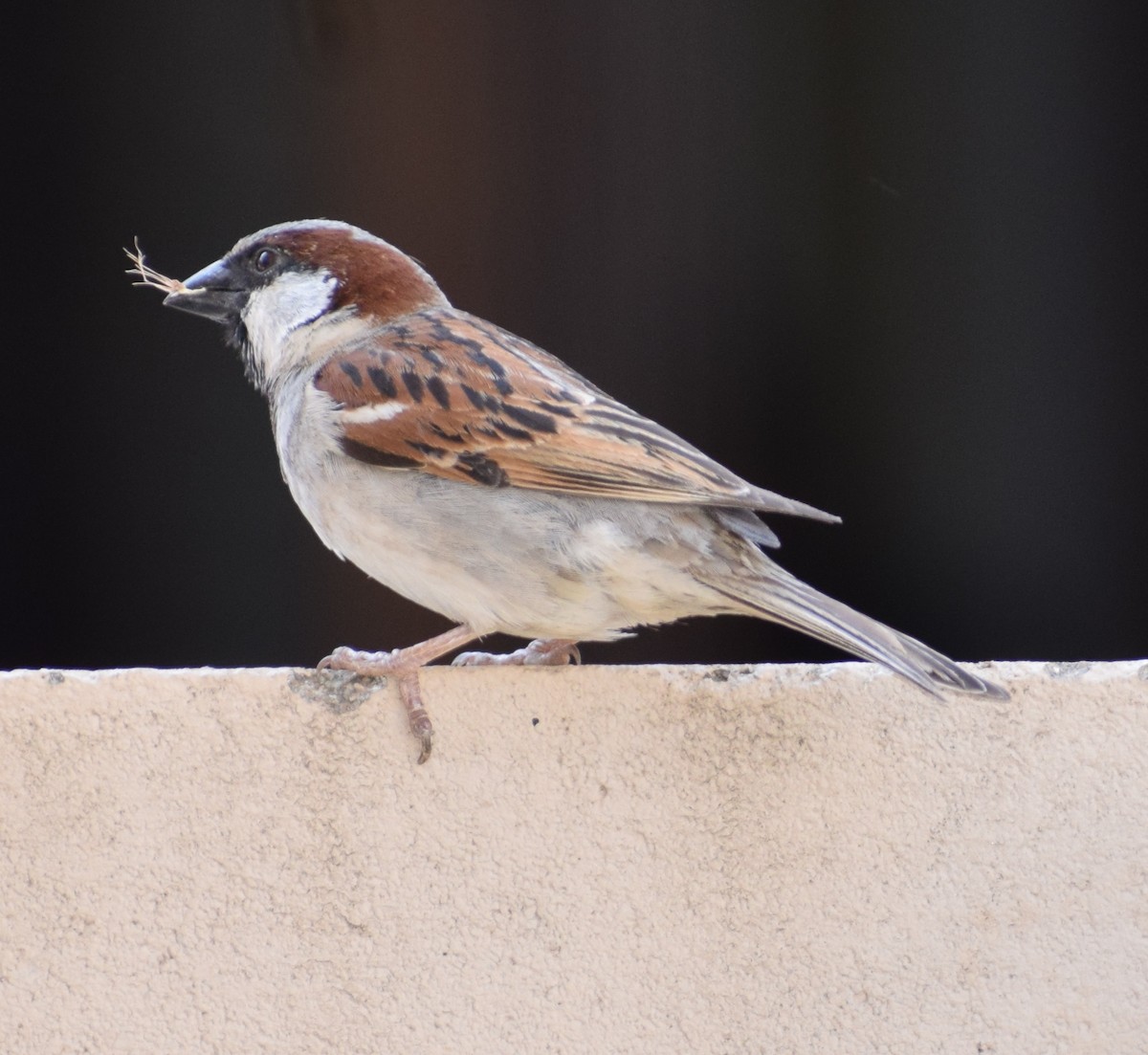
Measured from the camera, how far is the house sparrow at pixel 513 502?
157 cm

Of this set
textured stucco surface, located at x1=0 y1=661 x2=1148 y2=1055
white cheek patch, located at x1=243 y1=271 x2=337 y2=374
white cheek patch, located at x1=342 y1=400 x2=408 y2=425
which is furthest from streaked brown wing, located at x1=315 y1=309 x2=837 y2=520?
textured stucco surface, located at x1=0 y1=661 x2=1148 y2=1055

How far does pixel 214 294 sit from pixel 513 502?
64cm

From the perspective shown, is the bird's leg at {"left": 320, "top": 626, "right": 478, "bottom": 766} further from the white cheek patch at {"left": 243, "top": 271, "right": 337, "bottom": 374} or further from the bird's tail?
the white cheek patch at {"left": 243, "top": 271, "right": 337, "bottom": 374}

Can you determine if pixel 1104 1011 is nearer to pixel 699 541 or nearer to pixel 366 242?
pixel 699 541

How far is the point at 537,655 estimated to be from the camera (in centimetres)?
182

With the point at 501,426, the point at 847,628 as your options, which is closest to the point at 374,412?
the point at 501,426

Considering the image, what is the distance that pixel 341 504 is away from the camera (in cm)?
172

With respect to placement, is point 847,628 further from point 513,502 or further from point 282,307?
point 282,307

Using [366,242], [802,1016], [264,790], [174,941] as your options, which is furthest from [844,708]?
[366,242]

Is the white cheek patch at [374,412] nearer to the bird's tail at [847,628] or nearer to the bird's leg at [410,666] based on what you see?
the bird's leg at [410,666]

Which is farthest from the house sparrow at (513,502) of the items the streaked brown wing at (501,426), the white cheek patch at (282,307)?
the white cheek patch at (282,307)

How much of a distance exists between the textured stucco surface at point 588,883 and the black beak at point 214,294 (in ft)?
2.61

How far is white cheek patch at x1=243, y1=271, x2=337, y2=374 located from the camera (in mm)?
2002

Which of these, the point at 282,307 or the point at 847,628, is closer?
the point at 847,628
